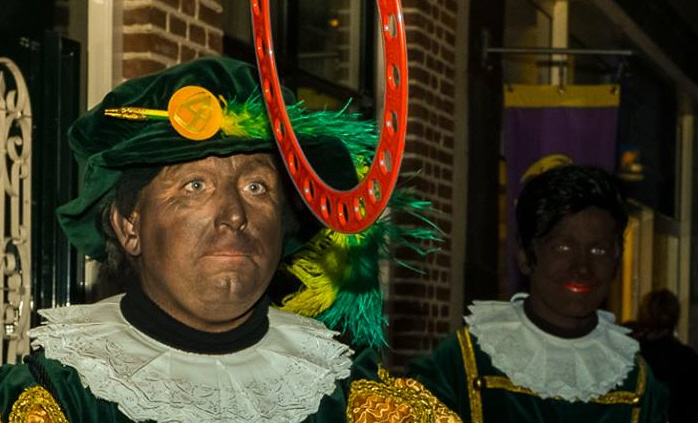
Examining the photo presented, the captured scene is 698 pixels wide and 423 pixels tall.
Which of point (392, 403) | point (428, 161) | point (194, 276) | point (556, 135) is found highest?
point (556, 135)

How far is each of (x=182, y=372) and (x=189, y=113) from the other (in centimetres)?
47

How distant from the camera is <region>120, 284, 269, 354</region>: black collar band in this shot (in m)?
2.92

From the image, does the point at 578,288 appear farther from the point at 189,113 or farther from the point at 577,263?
the point at 189,113

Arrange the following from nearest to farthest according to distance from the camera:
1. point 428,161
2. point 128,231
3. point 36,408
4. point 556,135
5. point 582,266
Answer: point 36,408 < point 128,231 < point 582,266 < point 428,161 < point 556,135

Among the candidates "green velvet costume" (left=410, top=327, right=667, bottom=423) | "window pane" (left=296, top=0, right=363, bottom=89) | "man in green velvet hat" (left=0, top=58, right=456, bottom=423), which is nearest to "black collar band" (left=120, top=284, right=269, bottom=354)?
"man in green velvet hat" (left=0, top=58, right=456, bottom=423)

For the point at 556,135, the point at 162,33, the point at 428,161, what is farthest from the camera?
the point at 556,135

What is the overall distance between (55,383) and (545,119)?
6384 mm

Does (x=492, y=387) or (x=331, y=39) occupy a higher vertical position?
(x=331, y=39)

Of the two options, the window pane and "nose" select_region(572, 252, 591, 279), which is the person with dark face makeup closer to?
"nose" select_region(572, 252, 591, 279)

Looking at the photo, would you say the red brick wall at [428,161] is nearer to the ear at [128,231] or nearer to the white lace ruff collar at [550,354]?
the white lace ruff collar at [550,354]

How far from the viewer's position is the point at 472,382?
473 cm

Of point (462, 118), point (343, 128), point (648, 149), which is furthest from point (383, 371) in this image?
point (648, 149)

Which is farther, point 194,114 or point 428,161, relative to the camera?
point 428,161

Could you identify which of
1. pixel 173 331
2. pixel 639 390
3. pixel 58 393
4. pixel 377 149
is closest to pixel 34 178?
pixel 639 390
